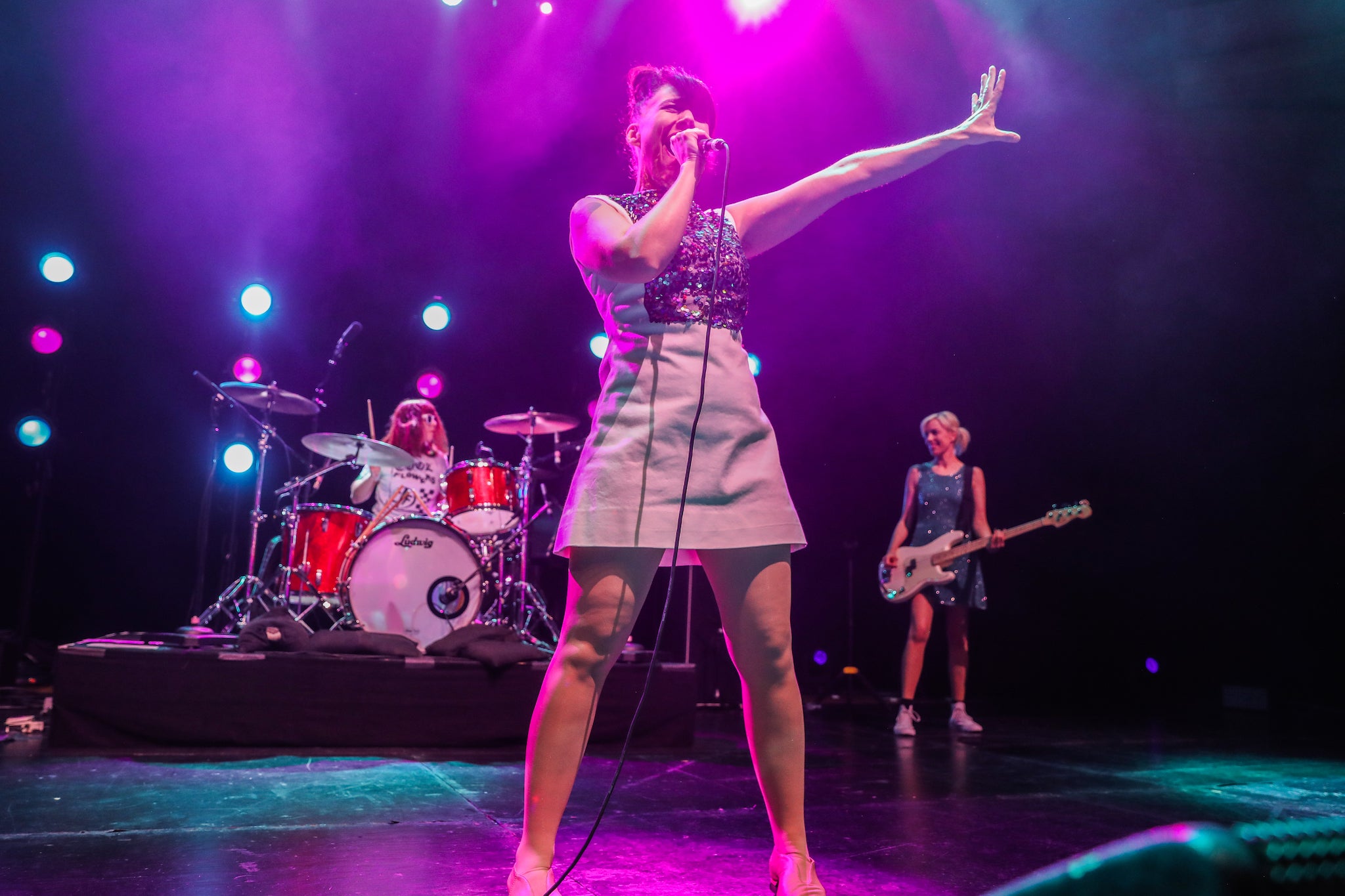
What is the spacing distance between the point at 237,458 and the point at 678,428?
22.1 feet

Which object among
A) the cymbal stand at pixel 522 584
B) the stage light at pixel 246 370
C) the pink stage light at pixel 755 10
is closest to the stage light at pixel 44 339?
the stage light at pixel 246 370

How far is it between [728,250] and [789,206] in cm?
25

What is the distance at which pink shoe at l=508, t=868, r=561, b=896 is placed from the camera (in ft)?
5.44

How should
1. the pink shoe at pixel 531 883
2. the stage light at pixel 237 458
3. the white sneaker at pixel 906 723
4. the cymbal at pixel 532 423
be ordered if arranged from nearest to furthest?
the pink shoe at pixel 531 883, the white sneaker at pixel 906 723, the cymbal at pixel 532 423, the stage light at pixel 237 458

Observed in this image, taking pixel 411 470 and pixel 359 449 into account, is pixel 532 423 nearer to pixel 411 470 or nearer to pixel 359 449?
pixel 411 470

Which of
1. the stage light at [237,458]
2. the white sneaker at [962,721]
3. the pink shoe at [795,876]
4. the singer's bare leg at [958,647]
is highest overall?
the stage light at [237,458]

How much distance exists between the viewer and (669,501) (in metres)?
1.77

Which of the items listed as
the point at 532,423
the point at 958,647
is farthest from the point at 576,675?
the point at 532,423

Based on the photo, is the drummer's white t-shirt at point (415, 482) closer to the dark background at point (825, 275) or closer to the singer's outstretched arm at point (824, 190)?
the dark background at point (825, 275)

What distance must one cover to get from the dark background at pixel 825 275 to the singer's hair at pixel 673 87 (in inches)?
179

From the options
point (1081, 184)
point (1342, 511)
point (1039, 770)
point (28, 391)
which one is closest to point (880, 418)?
point (1081, 184)

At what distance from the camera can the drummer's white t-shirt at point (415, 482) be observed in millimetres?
6527

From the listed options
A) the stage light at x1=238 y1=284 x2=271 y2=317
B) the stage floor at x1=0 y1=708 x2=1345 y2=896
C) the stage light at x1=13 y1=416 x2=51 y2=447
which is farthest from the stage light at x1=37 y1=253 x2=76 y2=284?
the stage floor at x1=0 y1=708 x2=1345 y2=896

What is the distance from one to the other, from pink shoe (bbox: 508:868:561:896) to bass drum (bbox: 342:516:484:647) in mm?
4231
